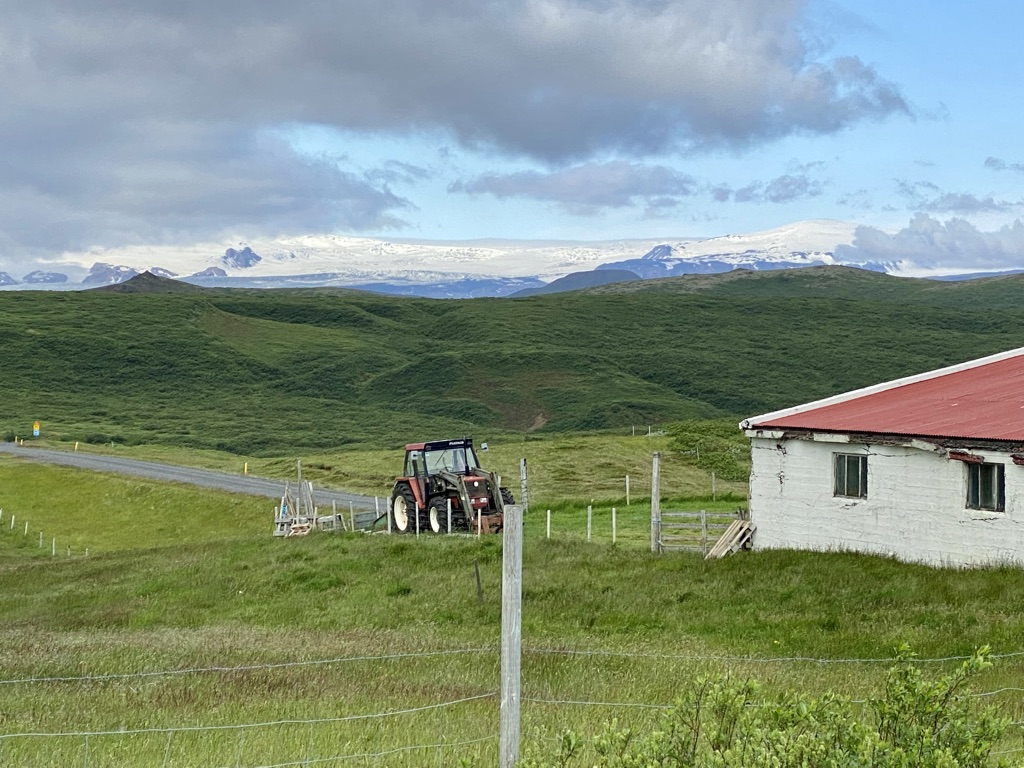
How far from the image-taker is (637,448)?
68875 mm

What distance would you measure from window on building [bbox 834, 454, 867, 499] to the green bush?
18799 millimetres

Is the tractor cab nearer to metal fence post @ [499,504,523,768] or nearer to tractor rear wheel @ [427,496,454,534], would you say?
tractor rear wheel @ [427,496,454,534]

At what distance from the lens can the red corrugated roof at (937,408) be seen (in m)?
24.2

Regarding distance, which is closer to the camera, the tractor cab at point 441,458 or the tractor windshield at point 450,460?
the tractor cab at point 441,458

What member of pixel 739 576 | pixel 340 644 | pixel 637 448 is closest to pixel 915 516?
pixel 739 576

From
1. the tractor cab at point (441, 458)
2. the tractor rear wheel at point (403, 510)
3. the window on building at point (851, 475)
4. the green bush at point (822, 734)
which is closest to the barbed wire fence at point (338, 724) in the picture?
the green bush at point (822, 734)

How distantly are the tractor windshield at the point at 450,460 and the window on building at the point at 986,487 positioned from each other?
1627 cm

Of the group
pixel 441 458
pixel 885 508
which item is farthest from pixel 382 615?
pixel 441 458

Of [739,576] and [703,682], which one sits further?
[739,576]

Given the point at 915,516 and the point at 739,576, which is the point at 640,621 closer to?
the point at 739,576

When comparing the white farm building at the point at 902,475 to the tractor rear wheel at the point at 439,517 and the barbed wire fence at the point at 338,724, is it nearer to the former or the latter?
the barbed wire fence at the point at 338,724

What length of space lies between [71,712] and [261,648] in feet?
16.7

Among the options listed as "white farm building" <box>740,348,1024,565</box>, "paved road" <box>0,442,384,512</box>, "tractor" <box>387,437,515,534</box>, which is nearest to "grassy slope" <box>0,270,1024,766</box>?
"white farm building" <box>740,348,1024,565</box>

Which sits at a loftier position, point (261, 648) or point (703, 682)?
point (703, 682)
